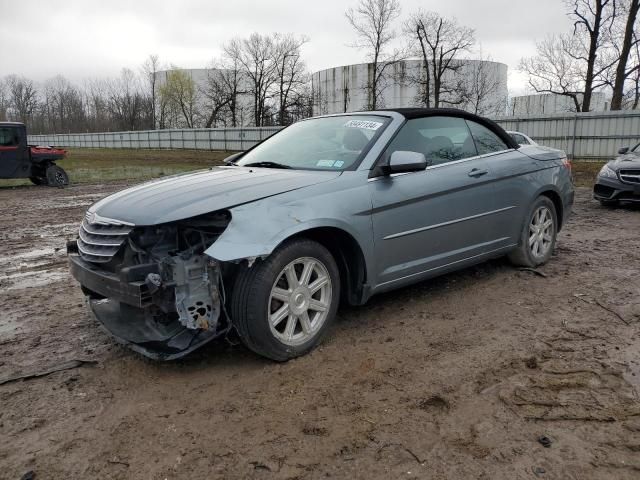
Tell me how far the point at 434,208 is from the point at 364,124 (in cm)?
87

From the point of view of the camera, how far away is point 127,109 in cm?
7406

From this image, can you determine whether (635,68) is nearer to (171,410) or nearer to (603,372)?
(603,372)

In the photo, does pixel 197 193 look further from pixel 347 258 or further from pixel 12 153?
pixel 12 153

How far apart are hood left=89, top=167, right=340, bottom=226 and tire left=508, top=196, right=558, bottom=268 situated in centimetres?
240

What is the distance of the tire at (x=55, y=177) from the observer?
16250 millimetres

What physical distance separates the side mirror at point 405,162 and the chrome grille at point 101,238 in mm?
1823

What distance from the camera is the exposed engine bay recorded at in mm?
3135

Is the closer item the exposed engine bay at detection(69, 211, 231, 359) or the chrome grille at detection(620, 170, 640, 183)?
the exposed engine bay at detection(69, 211, 231, 359)

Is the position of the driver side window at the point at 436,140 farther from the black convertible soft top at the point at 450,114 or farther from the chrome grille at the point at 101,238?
the chrome grille at the point at 101,238

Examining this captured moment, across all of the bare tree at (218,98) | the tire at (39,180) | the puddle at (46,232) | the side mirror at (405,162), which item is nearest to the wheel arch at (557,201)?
the side mirror at (405,162)

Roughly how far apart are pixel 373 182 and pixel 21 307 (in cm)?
327

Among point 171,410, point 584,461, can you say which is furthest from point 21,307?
point 584,461

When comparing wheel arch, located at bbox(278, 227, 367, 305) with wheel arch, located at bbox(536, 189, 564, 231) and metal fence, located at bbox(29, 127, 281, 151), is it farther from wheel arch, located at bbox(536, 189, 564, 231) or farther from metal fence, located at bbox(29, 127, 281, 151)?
metal fence, located at bbox(29, 127, 281, 151)

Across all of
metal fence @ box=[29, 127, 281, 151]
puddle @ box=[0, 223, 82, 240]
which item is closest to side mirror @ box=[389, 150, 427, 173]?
puddle @ box=[0, 223, 82, 240]
